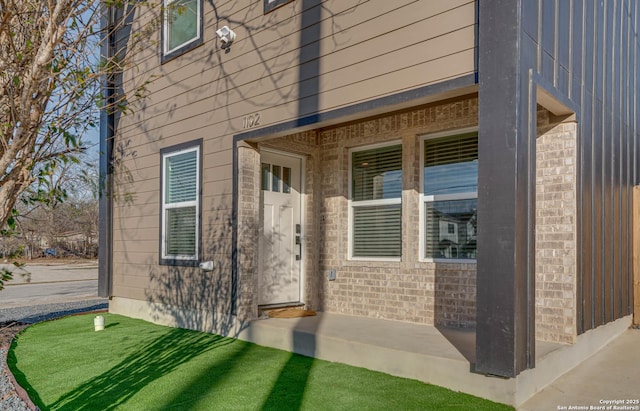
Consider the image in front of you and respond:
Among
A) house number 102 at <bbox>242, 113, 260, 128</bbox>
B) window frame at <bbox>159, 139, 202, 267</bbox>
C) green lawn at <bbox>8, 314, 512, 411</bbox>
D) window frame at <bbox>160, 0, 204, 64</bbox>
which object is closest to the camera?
green lawn at <bbox>8, 314, 512, 411</bbox>

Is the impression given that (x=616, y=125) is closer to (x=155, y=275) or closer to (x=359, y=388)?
(x=359, y=388)

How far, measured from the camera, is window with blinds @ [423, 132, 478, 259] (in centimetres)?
592

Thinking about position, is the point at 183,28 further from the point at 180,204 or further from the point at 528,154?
the point at 528,154

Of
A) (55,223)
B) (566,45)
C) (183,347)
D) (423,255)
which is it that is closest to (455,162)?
(423,255)

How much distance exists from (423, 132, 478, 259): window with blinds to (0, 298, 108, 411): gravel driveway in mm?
4557

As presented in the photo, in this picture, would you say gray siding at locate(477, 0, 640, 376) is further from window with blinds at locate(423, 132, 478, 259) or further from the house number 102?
the house number 102

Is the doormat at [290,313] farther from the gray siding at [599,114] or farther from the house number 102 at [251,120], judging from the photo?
the gray siding at [599,114]

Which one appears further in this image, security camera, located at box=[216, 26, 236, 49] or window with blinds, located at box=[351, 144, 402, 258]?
window with blinds, located at box=[351, 144, 402, 258]

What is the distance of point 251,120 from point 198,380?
3199mm

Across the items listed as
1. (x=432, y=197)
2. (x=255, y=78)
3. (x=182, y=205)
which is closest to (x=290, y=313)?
(x=182, y=205)

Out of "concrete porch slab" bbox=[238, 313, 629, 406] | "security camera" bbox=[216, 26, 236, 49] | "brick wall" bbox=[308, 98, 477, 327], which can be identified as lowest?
"concrete porch slab" bbox=[238, 313, 629, 406]

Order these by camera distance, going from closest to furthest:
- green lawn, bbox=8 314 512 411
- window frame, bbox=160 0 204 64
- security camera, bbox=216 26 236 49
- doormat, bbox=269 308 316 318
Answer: green lawn, bbox=8 314 512 411
security camera, bbox=216 26 236 49
doormat, bbox=269 308 316 318
window frame, bbox=160 0 204 64

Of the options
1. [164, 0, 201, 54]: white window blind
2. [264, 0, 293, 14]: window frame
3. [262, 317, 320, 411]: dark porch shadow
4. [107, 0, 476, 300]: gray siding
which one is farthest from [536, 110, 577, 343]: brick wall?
[164, 0, 201, 54]: white window blind

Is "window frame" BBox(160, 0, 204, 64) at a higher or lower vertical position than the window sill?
higher
